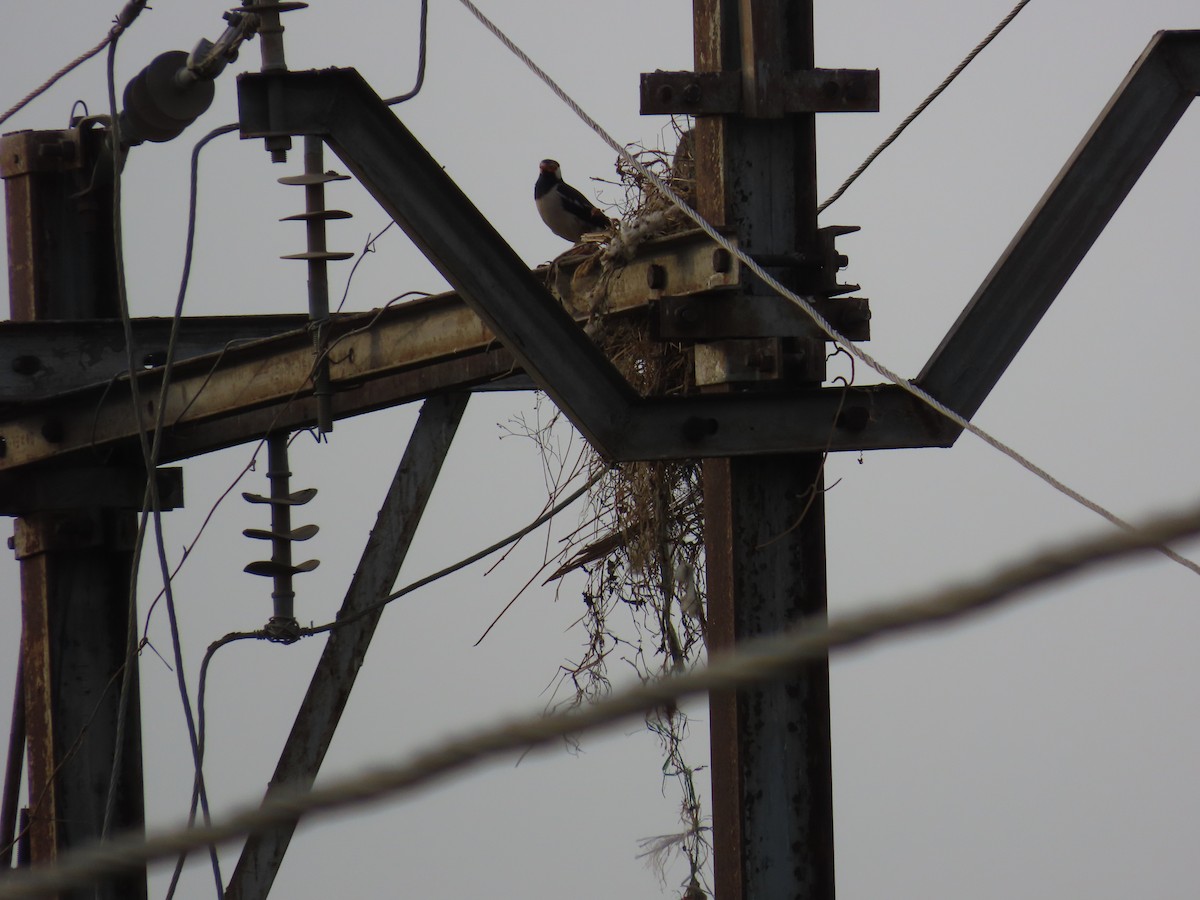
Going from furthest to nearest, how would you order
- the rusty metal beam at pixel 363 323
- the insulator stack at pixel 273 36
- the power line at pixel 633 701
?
the insulator stack at pixel 273 36
the rusty metal beam at pixel 363 323
the power line at pixel 633 701

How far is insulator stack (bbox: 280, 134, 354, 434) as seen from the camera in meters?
5.20

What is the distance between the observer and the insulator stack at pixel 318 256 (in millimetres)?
5195

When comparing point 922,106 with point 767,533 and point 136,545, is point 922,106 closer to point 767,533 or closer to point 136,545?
point 767,533

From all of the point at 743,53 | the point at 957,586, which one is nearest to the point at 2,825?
the point at 743,53

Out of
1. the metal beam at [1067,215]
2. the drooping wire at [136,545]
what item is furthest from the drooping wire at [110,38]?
the metal beam at [1067,215]

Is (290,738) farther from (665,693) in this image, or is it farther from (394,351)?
(665,693)

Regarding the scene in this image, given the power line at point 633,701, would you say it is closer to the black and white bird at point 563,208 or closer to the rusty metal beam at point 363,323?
the rusty metal beam at point 363,323

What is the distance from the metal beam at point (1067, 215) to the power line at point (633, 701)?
272 centimetres

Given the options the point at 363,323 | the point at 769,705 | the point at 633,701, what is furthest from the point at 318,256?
the point at 633,701

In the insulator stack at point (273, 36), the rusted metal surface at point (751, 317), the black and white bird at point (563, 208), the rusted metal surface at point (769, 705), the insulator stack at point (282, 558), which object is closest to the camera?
the rusted metal surface at point (769, 705)

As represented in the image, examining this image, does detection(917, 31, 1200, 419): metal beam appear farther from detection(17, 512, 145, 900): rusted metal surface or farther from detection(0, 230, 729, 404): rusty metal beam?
detection(17, 512, 145, 900): rusted metal surface

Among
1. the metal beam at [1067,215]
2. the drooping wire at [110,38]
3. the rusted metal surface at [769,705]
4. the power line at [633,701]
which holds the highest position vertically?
the drooping wire at [110,38]

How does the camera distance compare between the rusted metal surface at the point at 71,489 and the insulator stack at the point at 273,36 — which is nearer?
the insulator stack at the point at 273,36

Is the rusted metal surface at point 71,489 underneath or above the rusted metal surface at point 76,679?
above
